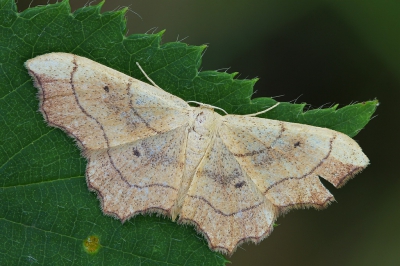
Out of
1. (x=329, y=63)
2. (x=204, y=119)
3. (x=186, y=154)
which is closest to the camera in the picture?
(x=204, y=119)

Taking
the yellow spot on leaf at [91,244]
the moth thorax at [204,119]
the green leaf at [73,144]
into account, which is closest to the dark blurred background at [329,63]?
the green leaf at [73,144]

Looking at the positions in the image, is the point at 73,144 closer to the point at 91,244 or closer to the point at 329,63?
the point at 91,244

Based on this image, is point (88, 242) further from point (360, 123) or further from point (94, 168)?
point (360, 123)

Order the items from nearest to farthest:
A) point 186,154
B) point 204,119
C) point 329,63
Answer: point 204,119 → point 186,154 → point 329,63

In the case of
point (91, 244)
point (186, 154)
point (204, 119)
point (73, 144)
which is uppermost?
point (204, 119)

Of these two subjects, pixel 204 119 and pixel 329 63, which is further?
pixel 329 63

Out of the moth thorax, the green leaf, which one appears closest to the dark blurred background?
the green leaf

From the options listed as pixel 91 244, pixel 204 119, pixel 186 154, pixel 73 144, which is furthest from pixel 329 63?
pixel 91 244
